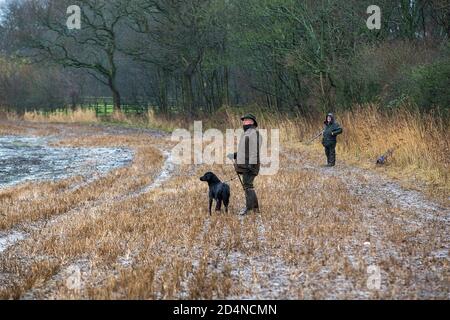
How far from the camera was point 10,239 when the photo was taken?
789 centimetres

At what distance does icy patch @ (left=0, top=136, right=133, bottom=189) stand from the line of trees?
350 inches

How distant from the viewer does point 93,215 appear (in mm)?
9078

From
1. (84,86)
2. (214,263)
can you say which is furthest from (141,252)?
(84,86)

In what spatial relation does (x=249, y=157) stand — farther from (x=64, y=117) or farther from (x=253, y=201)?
(x=64, y=117)

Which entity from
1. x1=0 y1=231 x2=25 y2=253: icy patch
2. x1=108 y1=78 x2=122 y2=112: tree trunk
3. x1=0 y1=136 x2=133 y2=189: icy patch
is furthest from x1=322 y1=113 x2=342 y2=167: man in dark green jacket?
x1=108 y1=78 x2=122 y2=112: tree trunk

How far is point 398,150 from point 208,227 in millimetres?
8256

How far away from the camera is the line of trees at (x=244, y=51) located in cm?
1942

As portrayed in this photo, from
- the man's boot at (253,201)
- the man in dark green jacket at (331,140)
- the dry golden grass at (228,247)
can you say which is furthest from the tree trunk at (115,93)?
the man's boot at (253,201)

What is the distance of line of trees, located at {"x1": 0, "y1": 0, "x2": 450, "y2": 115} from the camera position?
1942cm

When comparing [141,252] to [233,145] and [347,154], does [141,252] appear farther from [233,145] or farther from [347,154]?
[233,145]

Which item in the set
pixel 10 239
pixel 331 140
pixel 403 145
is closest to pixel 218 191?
pixel 10 239

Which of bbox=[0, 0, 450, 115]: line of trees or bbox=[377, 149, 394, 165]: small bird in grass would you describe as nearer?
bbox=[377, 149, 394, 165]: small bird in grass

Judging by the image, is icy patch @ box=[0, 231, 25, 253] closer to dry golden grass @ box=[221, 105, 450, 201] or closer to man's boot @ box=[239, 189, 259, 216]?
man's boot @ box=[239, 189, 259, 216]

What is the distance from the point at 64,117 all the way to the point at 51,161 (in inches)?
937
